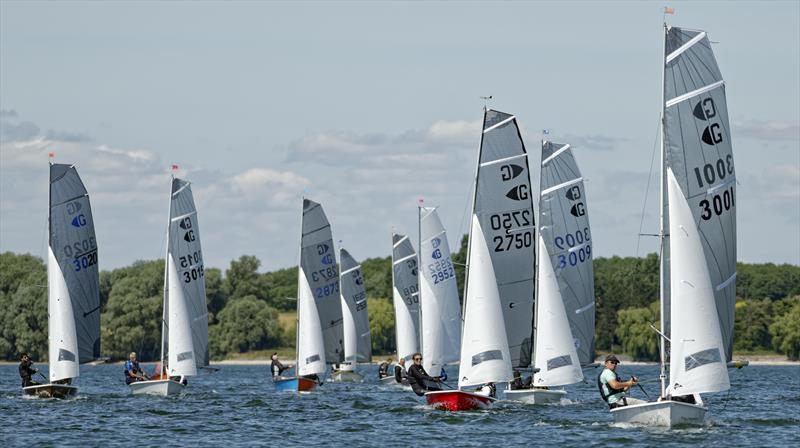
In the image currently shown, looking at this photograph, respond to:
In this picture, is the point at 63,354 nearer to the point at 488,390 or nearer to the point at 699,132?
the point at 488,390

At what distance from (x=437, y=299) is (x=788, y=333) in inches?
2962

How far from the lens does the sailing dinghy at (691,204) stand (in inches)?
1246

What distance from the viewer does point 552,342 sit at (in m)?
43.4

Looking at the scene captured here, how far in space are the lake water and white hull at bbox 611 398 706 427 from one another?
238 mm

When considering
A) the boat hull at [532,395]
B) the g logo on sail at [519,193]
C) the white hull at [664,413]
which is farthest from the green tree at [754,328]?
the white hull at [664,413]

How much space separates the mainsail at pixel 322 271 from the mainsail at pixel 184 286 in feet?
15.5

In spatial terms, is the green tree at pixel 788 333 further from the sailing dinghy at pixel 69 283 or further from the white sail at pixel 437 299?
the sailing dinghy at pixel 69 283

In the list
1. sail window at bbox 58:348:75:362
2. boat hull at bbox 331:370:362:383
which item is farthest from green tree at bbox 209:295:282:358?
sail window at bbox 58:348:75:362

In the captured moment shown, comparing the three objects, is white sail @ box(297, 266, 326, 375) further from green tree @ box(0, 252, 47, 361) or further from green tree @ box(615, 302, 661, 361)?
green tree @ box(615, 302, 661, 361)

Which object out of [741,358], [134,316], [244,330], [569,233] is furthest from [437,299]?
[244,330]

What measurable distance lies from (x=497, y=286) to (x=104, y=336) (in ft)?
272

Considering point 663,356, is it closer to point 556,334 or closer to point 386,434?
point 386,434

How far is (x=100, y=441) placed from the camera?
111 ft

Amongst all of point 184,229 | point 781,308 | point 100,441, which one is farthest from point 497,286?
point 781,308
